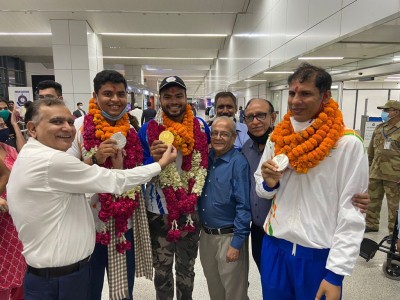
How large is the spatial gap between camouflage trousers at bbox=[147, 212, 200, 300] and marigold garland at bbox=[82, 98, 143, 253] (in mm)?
259

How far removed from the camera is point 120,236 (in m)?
1.94

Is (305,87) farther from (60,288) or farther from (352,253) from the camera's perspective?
(60,288)

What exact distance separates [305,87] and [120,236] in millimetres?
1581

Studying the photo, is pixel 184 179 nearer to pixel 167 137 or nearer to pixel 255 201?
pixel 167 137

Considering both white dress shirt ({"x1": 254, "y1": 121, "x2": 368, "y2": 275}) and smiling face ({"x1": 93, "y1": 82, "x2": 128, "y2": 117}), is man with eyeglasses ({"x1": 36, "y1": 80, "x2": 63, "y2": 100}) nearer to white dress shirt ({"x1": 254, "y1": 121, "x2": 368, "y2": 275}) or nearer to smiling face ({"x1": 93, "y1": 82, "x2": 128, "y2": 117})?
smiling face ({"x1": 93, "y1": 82, "x2": 128, "y2": 117})

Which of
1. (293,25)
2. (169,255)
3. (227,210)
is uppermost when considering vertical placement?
(293,25)

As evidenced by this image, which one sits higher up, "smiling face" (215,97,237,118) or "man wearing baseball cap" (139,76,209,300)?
"smiling face" (215,97,237,118)

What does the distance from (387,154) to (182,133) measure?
12.3ft

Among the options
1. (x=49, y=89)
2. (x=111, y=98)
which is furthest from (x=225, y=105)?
(x=49, y=89)

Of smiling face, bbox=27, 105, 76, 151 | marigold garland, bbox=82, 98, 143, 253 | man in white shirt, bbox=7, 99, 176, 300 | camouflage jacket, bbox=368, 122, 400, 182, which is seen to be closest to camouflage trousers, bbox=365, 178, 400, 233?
camouflage jacket, bbox=368, 122, 400, 182

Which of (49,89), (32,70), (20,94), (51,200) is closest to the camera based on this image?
(51,200)

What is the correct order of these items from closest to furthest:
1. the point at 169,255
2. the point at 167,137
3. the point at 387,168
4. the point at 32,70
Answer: the point at 167,137
the point at 169,255
the point at 387,168
the point at 32,70

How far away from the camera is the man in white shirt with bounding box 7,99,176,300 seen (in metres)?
1.37

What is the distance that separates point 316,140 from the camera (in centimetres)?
144
